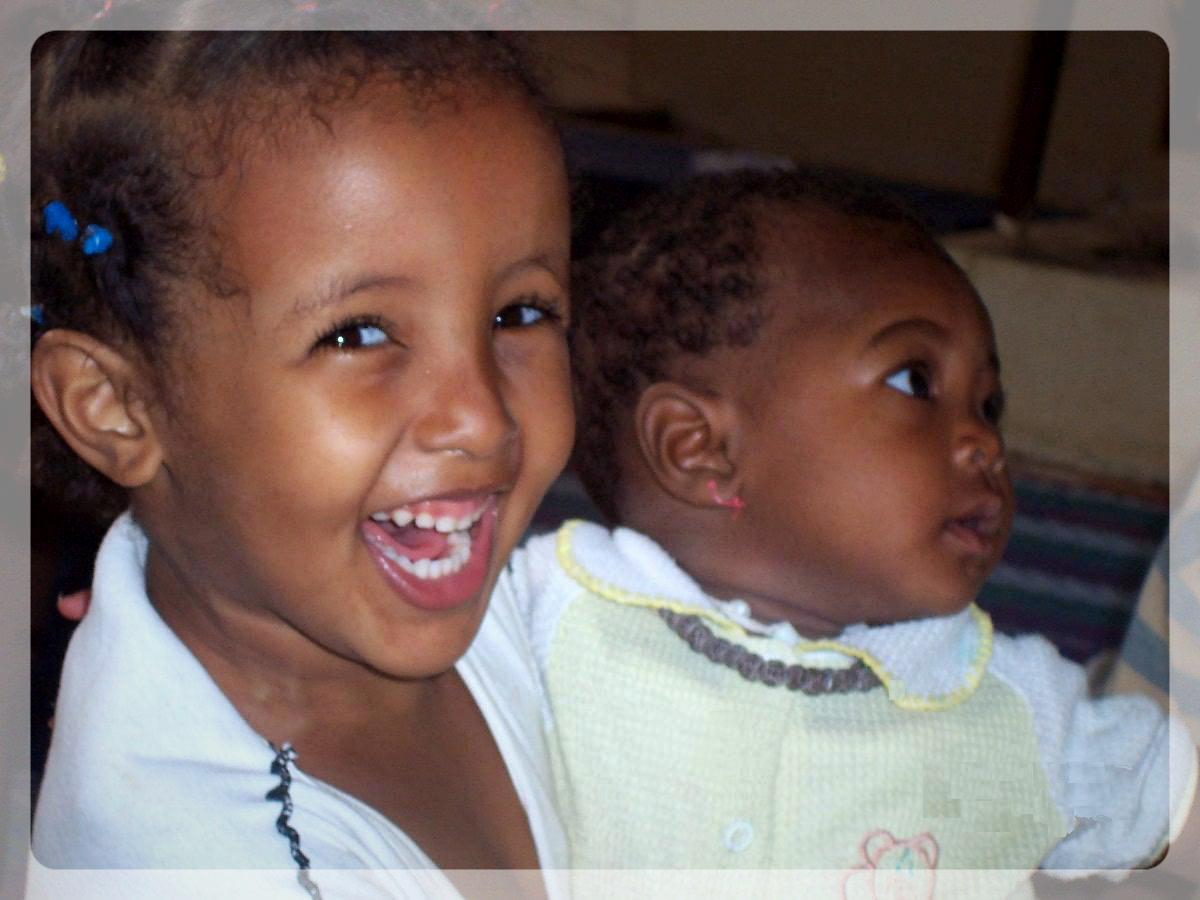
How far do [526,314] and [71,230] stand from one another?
271mm

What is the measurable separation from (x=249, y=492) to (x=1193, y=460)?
111cm

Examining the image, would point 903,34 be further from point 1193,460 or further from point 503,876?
point 503,876

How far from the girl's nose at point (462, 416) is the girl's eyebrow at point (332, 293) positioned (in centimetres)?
6

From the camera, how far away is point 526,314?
0.80 m

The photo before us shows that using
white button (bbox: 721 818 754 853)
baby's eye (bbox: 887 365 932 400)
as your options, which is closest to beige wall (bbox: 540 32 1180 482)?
baby's eye (bbox: 887 365 932 400)

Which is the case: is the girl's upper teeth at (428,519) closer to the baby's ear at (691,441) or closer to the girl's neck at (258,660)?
the girl's neck at (258,660)

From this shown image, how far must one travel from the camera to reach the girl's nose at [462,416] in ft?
2.34

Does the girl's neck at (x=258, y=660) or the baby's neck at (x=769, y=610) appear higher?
the girl's neck at (x=258, y=660)

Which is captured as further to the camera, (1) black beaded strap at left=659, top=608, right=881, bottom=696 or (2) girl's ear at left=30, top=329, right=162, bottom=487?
(1) black beaded strap at left=659, top=608, right=881, bottom=696

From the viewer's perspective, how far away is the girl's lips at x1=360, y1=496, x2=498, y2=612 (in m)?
0.76

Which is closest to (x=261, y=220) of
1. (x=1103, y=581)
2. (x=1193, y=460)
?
(x=1193, y=460)

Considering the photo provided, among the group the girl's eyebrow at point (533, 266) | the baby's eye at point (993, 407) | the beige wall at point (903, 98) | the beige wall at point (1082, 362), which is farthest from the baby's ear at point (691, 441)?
the beige wall at point (903, 98)

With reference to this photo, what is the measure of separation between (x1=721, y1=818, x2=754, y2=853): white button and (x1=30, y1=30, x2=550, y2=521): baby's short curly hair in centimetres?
57

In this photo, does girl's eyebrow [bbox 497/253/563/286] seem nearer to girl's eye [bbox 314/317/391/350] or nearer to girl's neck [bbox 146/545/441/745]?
girl's eye [bbox 314/317/391/350]
